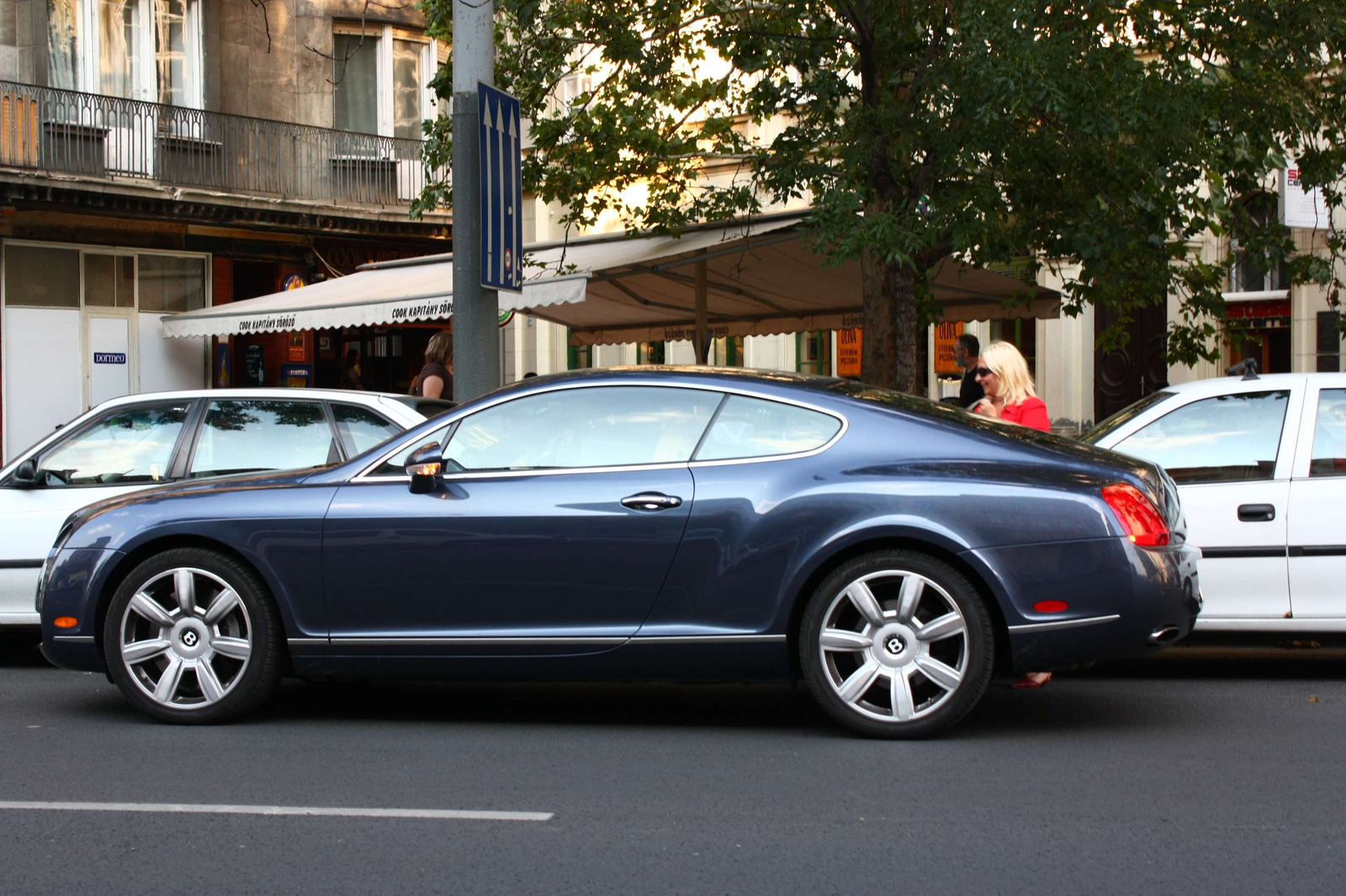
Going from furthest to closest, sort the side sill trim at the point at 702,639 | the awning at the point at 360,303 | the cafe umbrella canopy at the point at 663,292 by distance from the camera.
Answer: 1. the cafe umbrella canopy at the point at 663,292
2. the awning at the point at 360,303
3. the side sill trim at the point at 702,639

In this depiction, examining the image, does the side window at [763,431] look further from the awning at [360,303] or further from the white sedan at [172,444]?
the awning at [360,303]

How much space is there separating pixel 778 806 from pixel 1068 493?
1.74m

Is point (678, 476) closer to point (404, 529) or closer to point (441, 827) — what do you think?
point (404, 529)

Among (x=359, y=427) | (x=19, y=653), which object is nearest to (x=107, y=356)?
(x=19, y=653)

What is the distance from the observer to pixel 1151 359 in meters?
21.1

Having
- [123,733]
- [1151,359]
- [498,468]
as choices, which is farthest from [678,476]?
[1151,359]

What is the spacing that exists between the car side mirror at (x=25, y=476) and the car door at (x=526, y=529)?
2.60 metres

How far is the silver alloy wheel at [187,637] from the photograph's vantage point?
632 cm

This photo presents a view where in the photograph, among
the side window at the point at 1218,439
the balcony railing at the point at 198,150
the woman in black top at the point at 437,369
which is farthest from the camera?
the balcony railing at the point at 198,150

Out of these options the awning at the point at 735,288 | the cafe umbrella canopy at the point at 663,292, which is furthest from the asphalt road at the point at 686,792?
the awning at the point at 735,288

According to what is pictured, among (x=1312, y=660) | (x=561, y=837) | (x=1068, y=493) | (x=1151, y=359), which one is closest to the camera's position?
(x=561, y=837)

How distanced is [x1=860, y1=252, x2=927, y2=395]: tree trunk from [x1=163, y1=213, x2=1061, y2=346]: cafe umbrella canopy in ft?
1.47

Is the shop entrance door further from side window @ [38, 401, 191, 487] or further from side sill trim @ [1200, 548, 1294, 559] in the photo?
side sill trim @ [1200, 548, 1294, 559]

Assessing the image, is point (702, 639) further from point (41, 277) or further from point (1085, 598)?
point (41, 277)
